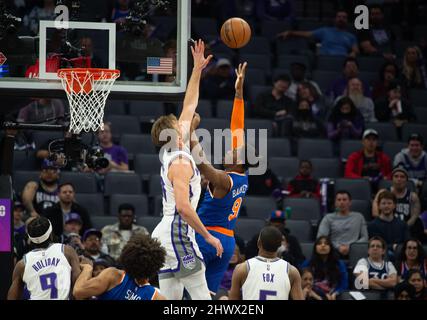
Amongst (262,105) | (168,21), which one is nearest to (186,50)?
(262,105)

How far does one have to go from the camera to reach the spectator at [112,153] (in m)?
12.8

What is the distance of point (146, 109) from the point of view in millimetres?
14031

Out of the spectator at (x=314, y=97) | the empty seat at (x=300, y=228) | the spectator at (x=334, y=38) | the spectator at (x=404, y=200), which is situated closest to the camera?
the empty seat at (x=300, y=228)

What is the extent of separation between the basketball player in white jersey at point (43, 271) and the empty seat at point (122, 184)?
4558 mm

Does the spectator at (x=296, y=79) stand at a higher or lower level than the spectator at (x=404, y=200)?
higher

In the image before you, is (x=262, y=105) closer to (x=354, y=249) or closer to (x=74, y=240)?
(x=354, y=249)

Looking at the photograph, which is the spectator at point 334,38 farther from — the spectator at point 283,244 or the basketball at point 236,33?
the basketball at point 236,33

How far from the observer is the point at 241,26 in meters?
9.12

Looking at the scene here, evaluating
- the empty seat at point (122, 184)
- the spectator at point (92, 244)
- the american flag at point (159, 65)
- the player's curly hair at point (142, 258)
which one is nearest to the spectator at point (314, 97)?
the empty seat at point (122, 184)

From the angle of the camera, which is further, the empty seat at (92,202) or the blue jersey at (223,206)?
Result: the empty seat at (92,202)

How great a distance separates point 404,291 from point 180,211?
4.09 metres

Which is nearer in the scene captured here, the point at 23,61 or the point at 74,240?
the point at 23,61

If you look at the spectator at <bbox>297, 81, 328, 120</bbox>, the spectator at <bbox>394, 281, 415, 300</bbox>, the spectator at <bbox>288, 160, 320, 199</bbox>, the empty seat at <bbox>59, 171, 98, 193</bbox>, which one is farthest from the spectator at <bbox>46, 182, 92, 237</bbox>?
the spectator at <bbox>297, 81, 328, 120</bbox>

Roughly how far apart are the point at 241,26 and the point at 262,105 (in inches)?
193
